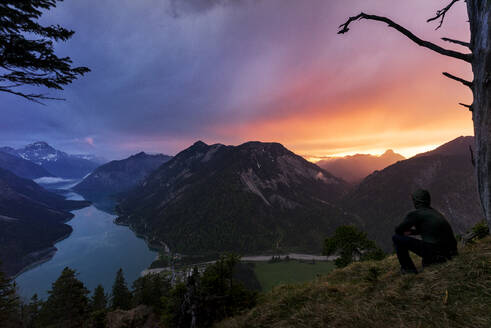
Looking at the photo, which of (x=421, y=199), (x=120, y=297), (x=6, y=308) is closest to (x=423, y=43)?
(x=421, y=199)

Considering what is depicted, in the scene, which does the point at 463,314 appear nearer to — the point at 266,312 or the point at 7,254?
the point at 266,312

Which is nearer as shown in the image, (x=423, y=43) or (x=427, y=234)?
(x=423, y=43)

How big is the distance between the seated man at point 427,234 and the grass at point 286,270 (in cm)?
11162

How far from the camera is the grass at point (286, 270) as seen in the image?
104225mm

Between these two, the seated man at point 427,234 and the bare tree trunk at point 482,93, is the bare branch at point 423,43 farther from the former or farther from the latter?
the seated man at point 427,234

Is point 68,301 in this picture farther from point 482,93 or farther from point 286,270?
point 286,270

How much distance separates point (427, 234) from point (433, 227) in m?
0.23

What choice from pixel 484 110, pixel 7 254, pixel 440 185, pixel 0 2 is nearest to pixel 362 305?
pixel 484 110

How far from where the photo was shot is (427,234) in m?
4.61

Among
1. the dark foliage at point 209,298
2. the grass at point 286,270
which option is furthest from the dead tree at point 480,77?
the grass at point 286,270

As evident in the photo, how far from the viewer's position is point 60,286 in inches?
985

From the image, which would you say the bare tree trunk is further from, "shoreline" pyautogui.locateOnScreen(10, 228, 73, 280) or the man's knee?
"shoreline" pyautogui.locateOnScreen(10, 228, 73, 280)

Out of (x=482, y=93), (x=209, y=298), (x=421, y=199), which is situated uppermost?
(x=482, y=93)

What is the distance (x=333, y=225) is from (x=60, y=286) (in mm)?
215167
